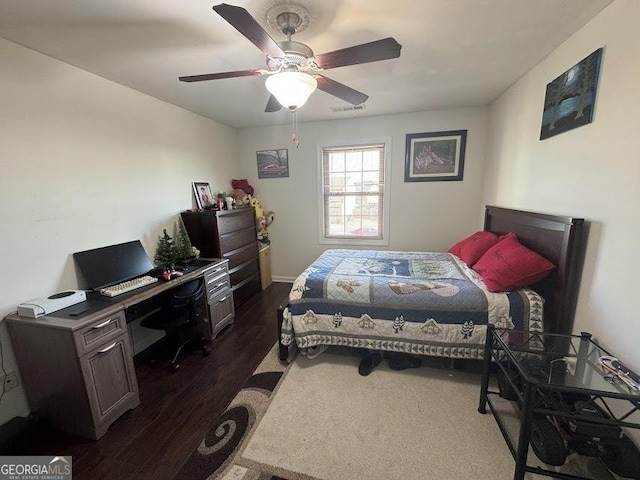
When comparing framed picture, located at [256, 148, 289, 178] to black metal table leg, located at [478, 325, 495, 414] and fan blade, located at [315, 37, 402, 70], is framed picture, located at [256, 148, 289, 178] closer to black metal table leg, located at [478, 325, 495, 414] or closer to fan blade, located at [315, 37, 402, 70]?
fan blade, located at [315, 37, 402, 70]

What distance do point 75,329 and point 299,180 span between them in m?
3.11

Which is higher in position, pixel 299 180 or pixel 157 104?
pixel 157 104

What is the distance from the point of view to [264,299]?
3734mm

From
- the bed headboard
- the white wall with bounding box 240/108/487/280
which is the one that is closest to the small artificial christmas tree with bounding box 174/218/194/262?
the white wall with bounding box 240/108/487/280

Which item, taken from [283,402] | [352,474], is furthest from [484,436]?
[283,402]

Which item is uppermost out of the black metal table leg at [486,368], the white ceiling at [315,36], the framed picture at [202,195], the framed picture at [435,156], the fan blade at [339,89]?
the white ceiling at [315,36]

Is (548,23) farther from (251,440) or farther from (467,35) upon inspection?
(251,440)

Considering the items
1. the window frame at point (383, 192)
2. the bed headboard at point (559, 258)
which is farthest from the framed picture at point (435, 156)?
the bed headboard at point (559, 258)

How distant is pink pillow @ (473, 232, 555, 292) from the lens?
1.89 m

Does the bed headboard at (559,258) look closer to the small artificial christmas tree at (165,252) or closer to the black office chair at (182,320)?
the black office chair at (182,320)

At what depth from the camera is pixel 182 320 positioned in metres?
2.28

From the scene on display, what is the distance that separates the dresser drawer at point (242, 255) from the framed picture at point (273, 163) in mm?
1132

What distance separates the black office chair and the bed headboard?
2.79 m

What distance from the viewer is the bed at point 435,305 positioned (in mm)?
1810
